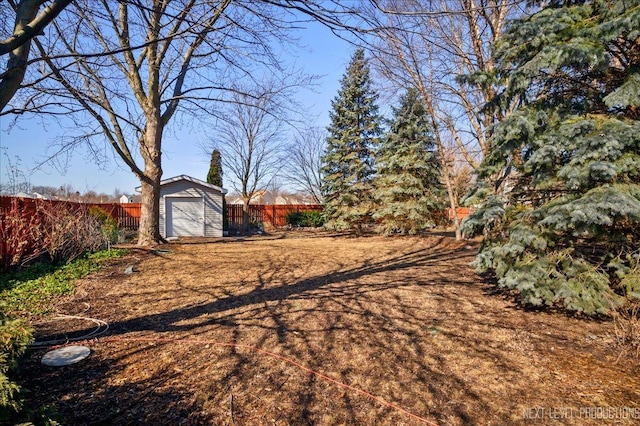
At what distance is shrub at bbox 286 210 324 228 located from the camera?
66.0ft

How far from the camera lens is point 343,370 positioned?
2770 millimetres

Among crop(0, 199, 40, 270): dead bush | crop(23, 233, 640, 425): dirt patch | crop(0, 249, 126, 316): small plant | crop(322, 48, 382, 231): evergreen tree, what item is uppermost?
crop(322, 48, 382, 231): evergreen tree

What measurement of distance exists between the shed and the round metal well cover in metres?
12.2

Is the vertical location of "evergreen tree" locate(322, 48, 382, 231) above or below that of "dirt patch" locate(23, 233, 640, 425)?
above

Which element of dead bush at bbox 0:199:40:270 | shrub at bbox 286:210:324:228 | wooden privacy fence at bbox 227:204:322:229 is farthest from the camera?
shrub at bbox 286:210:324:228

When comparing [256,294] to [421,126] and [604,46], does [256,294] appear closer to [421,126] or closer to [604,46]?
[604,46]

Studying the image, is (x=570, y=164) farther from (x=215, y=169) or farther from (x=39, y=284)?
(x=215, y=169)

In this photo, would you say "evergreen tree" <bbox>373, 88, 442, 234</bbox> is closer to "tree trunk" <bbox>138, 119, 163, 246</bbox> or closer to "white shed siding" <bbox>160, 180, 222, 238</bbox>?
"white shed siding" <bbox>160, 180, 222, 238</bbox>

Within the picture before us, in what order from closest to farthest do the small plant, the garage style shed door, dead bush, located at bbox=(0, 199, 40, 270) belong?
1. the small plant
2. dead bush, located at bbox=(0, 199, 40, 270)
3. the garage style shed door

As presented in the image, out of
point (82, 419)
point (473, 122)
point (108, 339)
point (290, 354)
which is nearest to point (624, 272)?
point (290, 354)

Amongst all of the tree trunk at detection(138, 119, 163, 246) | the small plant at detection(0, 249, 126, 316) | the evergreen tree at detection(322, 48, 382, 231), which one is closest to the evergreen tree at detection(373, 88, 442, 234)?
the evergreen tree at detection(322, 48, 382, 231)

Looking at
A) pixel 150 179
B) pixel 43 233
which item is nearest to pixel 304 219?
pixel 150 179

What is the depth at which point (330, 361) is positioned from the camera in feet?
9.58

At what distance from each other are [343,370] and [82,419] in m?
1.80
